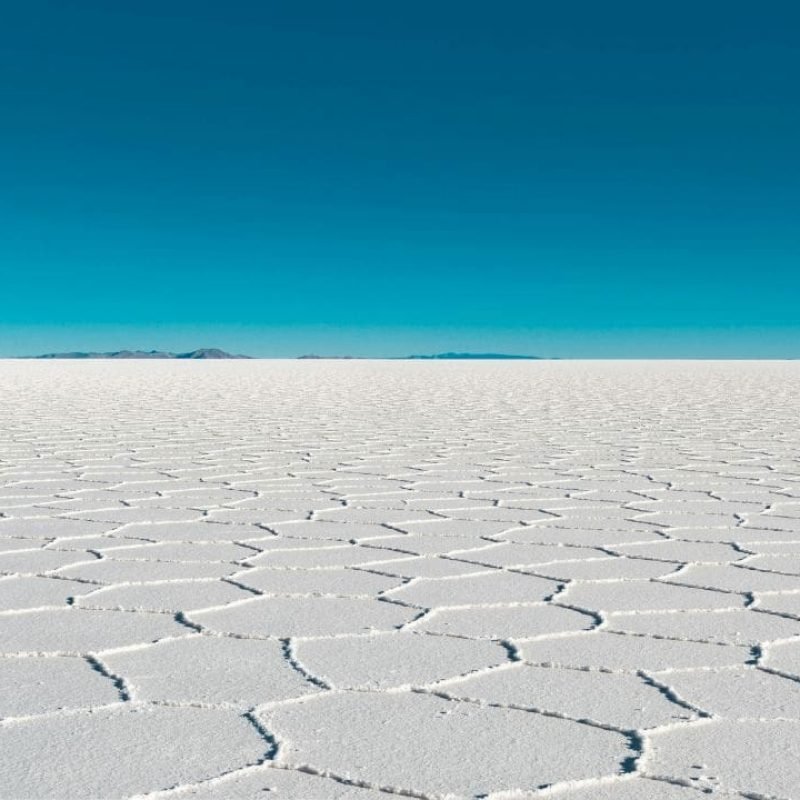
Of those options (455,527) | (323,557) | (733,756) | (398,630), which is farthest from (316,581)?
(733,756)

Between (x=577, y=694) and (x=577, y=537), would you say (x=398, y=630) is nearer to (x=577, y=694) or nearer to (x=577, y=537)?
(x=577, y=694)

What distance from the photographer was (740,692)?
1545mm

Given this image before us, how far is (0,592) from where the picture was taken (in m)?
2.12

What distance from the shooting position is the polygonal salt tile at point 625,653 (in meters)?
1.68

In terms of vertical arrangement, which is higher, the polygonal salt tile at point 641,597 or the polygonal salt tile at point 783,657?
the polygonal salt tile at point 641,597

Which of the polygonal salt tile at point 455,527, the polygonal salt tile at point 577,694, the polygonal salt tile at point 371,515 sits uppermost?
the polygonal salt tile at point 371,515

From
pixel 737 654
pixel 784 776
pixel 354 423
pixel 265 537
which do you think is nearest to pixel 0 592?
pixel 265 537

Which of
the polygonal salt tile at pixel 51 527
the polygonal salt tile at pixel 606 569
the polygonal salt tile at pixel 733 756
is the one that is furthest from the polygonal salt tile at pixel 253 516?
the polygonal salt tile at pixel 733 756

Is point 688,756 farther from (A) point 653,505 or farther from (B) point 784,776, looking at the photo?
(A) point 653,505

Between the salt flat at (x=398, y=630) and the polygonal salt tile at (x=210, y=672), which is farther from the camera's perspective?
the polygonal salt tile at (x=210, y=672)

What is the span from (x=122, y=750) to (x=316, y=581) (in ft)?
3.14

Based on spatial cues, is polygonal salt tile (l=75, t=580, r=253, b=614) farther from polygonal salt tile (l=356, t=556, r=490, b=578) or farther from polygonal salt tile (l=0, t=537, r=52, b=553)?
polygonal salt tile (l=0, t=537, r=52, b=553)

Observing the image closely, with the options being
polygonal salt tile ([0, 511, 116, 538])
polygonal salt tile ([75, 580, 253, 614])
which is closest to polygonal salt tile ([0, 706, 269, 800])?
polygonal salt tile ([75, 580, 253, 614])

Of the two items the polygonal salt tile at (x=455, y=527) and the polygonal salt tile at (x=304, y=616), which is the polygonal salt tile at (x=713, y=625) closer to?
the polygonal salt tile at (x=304, y=616)
